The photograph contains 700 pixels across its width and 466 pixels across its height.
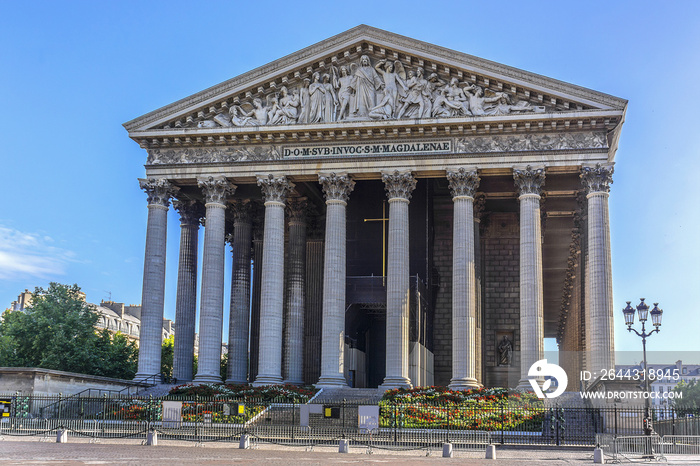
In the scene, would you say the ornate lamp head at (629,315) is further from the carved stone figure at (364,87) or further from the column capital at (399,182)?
the carved stone figure at (364,87)

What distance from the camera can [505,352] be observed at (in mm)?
54500

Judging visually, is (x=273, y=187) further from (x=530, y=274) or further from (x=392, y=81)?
(x=530, y=274)

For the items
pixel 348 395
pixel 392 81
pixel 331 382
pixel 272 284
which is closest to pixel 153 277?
pixel 272 284

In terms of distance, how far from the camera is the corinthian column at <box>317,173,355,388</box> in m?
46.2

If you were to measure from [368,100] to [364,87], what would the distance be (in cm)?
81

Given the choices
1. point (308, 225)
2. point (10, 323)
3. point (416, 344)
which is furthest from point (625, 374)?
point (10, 323)

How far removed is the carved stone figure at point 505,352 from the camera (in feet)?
178

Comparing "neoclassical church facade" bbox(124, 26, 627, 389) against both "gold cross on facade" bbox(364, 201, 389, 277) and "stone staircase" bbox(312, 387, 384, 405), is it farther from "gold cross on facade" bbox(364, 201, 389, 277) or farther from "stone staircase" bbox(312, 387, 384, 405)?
"stone staircase" bbox(312, 387, 384, 405)

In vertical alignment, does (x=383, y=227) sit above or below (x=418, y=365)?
above

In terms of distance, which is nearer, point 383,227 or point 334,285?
point 334,285

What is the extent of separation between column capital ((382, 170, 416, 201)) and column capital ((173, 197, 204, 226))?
534 inches

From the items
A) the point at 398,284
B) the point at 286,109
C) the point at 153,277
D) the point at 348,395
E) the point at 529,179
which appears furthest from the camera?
the point at 153,277

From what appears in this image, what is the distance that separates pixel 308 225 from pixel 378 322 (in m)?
8.07

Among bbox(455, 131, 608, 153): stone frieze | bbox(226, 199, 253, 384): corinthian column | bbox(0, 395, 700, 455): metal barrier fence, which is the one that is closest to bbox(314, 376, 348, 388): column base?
bbox(0, 395, 700, 455): metal barrier fence
